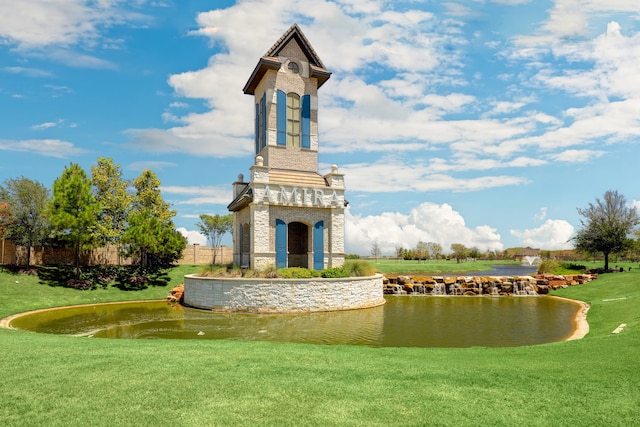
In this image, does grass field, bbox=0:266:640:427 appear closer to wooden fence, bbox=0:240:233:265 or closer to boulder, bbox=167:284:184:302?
boulder, bbox=167:284:184:302

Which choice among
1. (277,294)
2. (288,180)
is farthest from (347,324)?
(288,180)

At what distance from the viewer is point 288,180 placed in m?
24.2

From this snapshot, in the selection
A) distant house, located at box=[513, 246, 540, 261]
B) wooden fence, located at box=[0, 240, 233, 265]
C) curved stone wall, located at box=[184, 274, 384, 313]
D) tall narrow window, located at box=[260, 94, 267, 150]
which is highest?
tall narrow window, located at box=[260, 94, 267, 150]

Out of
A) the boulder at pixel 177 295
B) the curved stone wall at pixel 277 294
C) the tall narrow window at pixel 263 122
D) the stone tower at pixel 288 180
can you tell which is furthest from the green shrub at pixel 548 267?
the boulder at pixel 177 295

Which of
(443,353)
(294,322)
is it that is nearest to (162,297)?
(294,322)

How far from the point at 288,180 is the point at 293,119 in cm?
464

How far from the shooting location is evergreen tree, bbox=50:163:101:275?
28.4 metres

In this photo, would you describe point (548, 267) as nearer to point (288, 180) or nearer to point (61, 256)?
point (288, 180)

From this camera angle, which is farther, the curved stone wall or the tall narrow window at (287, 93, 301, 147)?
the tall narrow window at (287, 93, 301, 147)

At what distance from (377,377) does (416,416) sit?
1606mm

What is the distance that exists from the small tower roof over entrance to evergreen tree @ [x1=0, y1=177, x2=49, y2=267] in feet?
63.9

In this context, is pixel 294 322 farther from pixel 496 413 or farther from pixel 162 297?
pixel 162 297

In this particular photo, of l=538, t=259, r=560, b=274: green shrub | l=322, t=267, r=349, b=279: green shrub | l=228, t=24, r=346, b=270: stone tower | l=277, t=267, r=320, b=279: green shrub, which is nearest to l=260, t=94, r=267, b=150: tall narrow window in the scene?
l=228, t=24, r=346, b=270: stone tower

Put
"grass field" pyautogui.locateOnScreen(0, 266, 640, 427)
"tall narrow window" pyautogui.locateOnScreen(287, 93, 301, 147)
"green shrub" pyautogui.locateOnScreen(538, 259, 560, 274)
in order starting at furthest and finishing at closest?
"green shrub" pyautogui.locateOnScreen(538, 259, 560, 274)
"tall narrow window" pyautogui.locateOnScreen(287, 93, 301, 147)
"grass field" pyautogui.locateOnScreen(0, 266, 640, 427)
